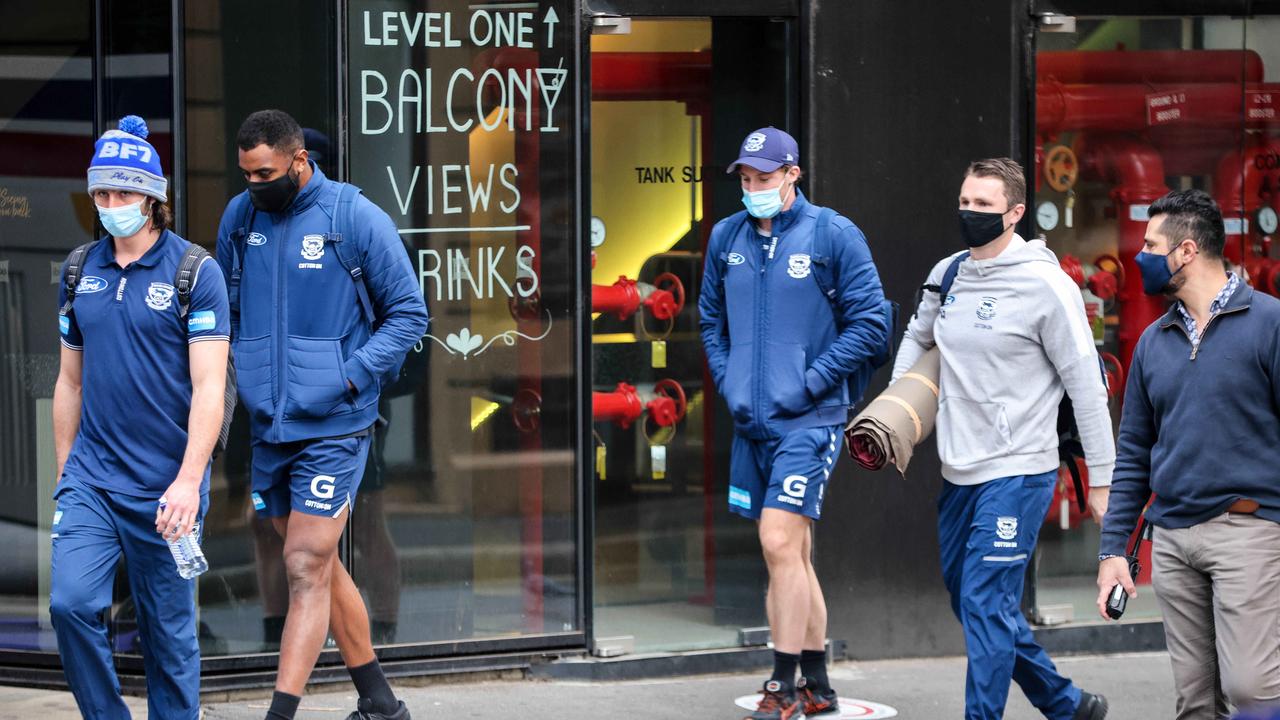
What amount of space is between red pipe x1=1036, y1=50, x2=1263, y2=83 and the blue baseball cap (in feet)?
5.97

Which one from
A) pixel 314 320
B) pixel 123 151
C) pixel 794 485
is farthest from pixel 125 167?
pixel 794 485

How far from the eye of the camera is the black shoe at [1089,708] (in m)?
6.22

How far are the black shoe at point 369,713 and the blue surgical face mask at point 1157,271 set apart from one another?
9.81 feet

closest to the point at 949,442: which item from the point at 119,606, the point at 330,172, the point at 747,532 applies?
the point at 747,532

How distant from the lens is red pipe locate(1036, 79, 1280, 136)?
8148 mm

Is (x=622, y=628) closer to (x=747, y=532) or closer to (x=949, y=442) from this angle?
(x=747, y=532)

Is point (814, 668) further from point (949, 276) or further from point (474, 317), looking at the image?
point (474, 317)

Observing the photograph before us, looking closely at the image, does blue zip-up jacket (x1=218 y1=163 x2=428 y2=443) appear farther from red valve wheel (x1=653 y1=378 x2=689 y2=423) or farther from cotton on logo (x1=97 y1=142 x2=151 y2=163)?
red valve wheel (x1=653 y1=378 x2=689 y2=423)

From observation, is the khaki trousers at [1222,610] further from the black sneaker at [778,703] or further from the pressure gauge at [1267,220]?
the pressure gauge at [1267,220]

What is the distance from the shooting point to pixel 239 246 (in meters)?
6.11

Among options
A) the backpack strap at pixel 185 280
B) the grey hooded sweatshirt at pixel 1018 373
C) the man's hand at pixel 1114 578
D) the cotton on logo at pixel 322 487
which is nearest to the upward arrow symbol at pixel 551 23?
the grey hooded sweatshirt at pixel 1018 373

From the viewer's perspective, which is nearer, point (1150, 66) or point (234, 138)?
point (234, 138)

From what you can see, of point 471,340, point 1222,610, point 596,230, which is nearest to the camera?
point 1222,610

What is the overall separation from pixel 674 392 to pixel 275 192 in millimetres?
2542
